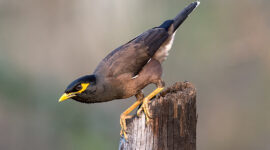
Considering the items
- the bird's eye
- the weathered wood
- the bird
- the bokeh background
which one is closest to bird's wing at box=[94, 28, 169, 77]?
the bird

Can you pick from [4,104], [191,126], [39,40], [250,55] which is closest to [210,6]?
[250,55]

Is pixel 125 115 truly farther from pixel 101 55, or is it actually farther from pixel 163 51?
pixel 101 55

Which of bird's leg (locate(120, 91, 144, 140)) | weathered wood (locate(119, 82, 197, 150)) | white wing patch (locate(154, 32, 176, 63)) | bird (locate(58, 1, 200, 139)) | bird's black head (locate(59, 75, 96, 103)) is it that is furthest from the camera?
white wing patch (locate(154, 32, 176, 63))

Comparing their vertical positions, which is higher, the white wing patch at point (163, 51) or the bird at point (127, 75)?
the white wing patch at point (163, 51)

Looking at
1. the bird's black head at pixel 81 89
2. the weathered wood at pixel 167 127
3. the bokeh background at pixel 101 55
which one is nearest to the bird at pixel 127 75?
the bird's black head at pixel 81 89

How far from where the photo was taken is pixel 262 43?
371 inches

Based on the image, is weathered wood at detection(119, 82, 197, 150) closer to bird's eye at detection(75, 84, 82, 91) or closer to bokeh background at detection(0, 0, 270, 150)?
bird's eye at detection(75, 84, 82, 91)

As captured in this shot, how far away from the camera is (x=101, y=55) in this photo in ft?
33.3

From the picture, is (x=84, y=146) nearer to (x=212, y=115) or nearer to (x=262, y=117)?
(x=212, y=115)

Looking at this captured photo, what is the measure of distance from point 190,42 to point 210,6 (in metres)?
0.98

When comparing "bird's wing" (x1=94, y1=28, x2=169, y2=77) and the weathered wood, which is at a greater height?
"bird's wing" (x1=94, y1=28, x2=169, y2=77)

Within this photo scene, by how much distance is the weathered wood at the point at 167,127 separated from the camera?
3.71m

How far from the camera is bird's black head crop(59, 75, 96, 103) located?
4695 mm

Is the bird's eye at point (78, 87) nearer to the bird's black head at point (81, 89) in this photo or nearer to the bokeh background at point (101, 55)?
the bird's black head at point (81, 89)
